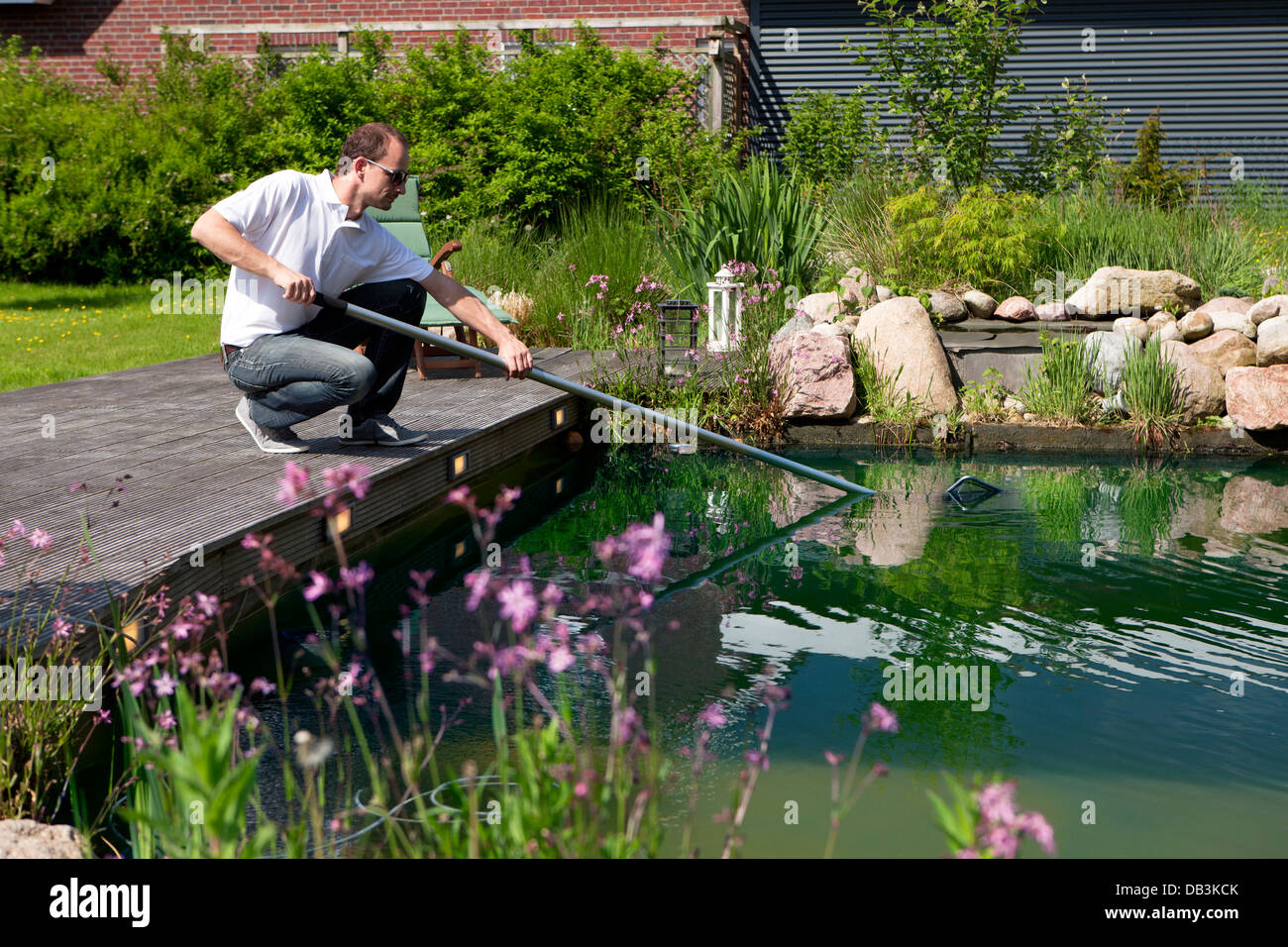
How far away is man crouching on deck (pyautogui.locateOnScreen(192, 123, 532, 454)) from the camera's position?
162 inches

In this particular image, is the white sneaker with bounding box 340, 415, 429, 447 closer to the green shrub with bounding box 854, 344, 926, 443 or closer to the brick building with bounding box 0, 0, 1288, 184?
the green shrub with bounding box 854, 344, 926, 443

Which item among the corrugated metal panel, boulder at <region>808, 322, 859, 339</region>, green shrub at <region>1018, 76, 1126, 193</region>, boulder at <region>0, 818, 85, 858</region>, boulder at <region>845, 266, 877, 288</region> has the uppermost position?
the corrugated metal panel

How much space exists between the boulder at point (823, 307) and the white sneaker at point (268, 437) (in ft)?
12.5

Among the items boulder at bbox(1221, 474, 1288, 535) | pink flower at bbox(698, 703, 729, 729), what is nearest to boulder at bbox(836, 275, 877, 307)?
boulder at bbox(1221, 474, 1288, 535)

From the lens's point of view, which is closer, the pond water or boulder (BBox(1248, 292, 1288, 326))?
the pond water

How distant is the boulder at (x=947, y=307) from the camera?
775 centimetres

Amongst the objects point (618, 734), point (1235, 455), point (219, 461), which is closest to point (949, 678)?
point (618, 734)

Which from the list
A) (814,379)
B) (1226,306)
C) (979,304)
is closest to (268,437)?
(814,379)

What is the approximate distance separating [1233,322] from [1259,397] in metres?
0.84

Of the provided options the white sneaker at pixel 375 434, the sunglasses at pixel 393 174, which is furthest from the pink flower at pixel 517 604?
the white sneaker at pixel 375 434

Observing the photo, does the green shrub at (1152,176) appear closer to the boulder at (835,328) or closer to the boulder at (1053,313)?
the boulder at (1053,313)

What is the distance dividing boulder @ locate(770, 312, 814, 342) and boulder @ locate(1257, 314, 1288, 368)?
8.36ft

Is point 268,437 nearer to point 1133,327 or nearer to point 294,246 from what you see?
point 294,246
